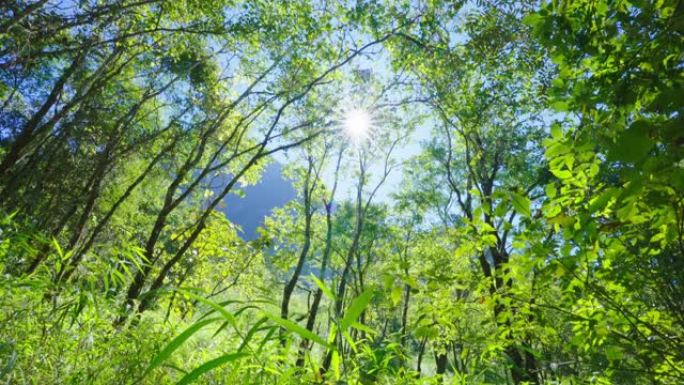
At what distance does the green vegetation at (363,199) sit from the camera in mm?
1474

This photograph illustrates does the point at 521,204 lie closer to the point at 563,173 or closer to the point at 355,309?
the point at 563,173

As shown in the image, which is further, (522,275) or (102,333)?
(102,333)

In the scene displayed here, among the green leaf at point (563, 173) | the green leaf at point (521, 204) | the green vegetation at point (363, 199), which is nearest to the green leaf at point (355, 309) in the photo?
the green vegetation at point (363, 199)

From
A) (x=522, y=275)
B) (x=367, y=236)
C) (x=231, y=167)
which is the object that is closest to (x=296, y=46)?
(x=231, y=167)

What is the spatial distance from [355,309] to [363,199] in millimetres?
22910

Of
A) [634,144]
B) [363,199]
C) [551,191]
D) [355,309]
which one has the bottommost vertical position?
[355,309]

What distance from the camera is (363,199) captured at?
24062mm

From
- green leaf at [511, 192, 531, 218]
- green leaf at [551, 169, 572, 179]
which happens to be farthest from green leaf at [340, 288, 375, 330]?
green leaf at [551, 169, 572, 179]

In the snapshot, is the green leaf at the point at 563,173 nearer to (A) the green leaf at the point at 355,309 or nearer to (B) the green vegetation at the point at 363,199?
(B) the green vegetation at the point at 363,199

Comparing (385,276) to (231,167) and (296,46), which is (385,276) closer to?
(296,46)

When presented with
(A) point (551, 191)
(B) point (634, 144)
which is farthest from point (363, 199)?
(B) point (634, 144)

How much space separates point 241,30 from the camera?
8.19 metres

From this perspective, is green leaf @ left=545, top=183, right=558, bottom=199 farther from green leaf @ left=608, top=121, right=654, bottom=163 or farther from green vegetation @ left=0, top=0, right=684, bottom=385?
green leaf @ left=608, top=121, right=654, bottom=163

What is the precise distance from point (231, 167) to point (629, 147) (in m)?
15.3
